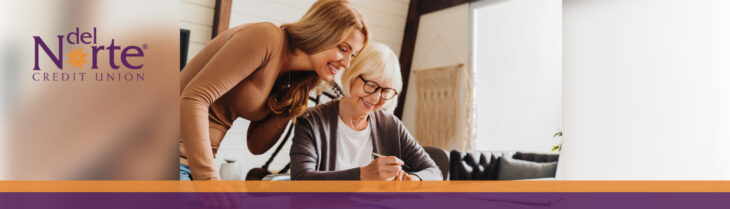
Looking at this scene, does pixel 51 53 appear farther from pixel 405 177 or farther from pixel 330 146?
pixel 405 177

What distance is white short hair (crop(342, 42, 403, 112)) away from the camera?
29.6 inches

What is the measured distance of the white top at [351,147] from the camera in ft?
2.56

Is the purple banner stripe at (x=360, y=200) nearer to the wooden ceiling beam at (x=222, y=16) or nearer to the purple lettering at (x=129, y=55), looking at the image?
the purple lettering at (x=129, y=55)

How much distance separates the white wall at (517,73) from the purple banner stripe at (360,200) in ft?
4.69

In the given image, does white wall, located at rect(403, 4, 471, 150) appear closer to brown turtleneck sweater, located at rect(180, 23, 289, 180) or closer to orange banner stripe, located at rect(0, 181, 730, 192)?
orange banner stripe, located at rect(0, 181, 730, 192)

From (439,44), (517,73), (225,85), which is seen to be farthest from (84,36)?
(517,73)

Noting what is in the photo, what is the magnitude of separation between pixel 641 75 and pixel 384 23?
2.36ft

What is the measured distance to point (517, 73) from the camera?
243cm

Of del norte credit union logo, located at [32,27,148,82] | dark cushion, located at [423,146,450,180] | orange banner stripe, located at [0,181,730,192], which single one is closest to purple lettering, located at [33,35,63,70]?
del norte credit union logo, located at [32,27,148,82]

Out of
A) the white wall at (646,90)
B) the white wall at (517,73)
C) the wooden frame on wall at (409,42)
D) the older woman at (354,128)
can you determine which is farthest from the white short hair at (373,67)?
the white wall at (517,73)

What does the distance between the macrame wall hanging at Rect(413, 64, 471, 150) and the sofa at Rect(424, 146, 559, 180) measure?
0.53 metres

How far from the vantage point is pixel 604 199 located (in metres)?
0.79

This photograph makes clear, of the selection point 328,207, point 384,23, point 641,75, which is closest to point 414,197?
point 328,207

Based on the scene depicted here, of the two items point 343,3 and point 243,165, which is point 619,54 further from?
point 243,165
